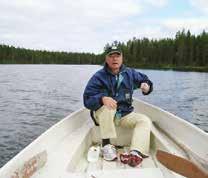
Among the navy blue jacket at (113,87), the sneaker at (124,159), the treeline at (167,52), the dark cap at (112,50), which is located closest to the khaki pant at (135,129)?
the navy blue jacket at (113,87)

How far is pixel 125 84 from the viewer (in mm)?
5004

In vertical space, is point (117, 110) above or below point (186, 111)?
above

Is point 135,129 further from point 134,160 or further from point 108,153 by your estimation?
point 134,160

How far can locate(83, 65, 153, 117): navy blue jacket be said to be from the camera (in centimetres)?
484

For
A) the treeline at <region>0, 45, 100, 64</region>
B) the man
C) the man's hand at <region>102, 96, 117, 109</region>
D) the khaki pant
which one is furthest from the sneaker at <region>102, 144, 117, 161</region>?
the treeline at <region>0, 45, 100, 64</region>

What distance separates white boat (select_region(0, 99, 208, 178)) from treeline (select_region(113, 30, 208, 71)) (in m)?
78.4

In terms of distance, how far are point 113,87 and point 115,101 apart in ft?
1.32

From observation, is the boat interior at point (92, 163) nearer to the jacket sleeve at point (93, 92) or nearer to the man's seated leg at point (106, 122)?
the man's seated leg at point (106, 122)

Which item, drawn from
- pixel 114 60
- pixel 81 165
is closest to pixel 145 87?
pixel 114 60

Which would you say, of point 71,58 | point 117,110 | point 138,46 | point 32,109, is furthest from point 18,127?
point 71,58

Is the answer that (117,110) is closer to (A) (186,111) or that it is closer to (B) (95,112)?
(B) (95,112)

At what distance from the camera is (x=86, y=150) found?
494 centimetres

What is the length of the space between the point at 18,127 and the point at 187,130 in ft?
21.7

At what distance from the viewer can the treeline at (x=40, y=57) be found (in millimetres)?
127438
